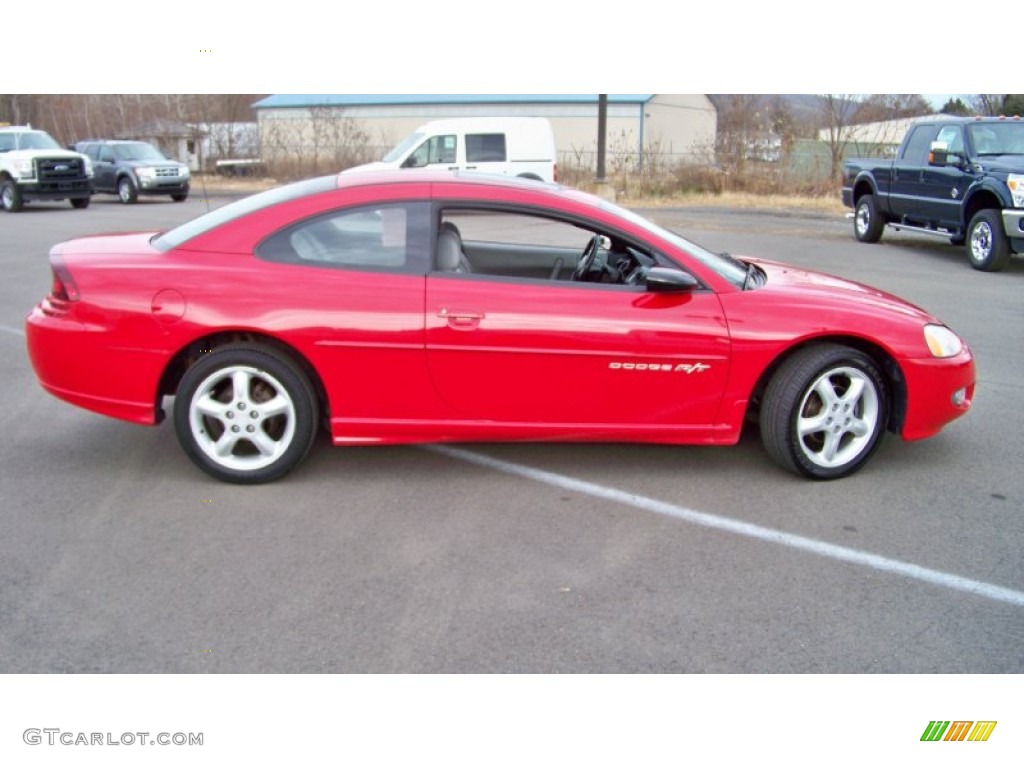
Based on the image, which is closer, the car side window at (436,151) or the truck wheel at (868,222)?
the truck wheel at (868,222)

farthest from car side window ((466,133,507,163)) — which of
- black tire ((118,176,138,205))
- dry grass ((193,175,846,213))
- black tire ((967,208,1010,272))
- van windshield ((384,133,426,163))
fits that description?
black tire ((967,208,1010,272))

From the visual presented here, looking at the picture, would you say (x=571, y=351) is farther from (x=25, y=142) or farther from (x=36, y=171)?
(x=25, y=142)

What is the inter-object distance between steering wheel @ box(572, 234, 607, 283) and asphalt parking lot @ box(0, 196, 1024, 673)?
95cm

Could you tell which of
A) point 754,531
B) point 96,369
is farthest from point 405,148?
point 754,531

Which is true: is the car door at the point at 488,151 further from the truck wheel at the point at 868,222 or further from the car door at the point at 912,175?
the car door at the point at 912,175

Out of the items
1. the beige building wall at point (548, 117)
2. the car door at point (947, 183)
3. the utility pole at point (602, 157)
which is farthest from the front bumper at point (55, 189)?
the car door at point (947, 183)

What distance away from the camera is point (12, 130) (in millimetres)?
23484

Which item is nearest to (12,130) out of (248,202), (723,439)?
(248,202)

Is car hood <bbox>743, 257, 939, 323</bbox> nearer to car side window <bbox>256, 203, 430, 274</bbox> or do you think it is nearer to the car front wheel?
car side window <bbox>256, 203, 430, 274</bbox>

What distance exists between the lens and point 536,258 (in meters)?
5.55

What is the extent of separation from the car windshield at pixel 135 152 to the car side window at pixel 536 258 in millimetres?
23490

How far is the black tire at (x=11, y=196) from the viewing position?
73.4ft

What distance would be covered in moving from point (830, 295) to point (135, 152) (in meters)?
25.6

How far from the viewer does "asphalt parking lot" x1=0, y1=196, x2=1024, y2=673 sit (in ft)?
10.3
